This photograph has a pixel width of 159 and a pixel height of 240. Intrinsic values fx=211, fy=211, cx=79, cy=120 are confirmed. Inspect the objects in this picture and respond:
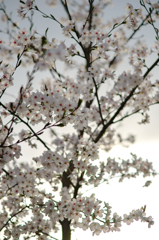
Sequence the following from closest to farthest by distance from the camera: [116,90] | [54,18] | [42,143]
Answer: [42,143] < [54,18] < [116,90]

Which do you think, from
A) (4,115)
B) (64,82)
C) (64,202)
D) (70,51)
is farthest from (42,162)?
(70,51)

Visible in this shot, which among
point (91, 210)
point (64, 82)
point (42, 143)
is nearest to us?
point (91, 210)

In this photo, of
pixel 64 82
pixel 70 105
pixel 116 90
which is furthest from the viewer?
pixel 116 90

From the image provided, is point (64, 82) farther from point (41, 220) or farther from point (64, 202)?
point (41, 220)

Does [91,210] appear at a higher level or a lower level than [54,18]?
lower

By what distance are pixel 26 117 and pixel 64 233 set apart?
299 cm

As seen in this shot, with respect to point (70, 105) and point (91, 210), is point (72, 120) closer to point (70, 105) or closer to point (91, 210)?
point (70, 105)

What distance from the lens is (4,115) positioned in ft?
12.4

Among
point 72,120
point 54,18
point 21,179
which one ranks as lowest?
point 21,179

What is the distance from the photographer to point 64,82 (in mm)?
4719

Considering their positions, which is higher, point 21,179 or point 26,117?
point 26,117

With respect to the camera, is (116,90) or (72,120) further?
(116,90)

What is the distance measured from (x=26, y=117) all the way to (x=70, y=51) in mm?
1664

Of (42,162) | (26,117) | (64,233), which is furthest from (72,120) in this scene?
(64,233)
